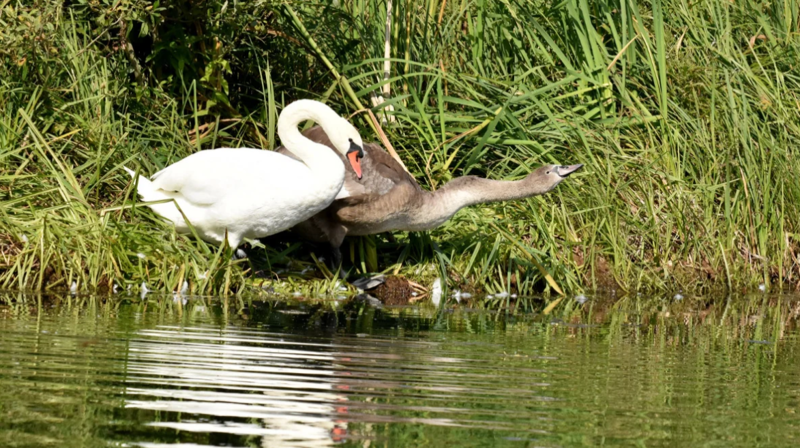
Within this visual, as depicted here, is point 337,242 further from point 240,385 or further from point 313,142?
point 240,385

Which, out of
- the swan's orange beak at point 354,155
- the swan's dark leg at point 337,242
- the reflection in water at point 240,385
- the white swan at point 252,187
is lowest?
the reflection in water at point 240,385

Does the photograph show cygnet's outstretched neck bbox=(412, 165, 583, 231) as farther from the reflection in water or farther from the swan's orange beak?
the reflection in water

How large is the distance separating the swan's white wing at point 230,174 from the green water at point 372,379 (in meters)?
0.83

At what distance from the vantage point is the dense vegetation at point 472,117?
798 centimetres

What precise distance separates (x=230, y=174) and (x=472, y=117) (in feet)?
8.49

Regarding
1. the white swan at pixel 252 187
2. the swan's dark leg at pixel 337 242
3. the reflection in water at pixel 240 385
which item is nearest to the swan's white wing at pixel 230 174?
the white swan at pixel 252 187

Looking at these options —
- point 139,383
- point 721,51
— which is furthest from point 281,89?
point 139,383

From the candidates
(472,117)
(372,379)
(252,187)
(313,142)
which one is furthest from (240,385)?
(472,117)

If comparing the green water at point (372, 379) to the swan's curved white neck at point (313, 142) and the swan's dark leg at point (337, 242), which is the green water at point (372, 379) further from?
the swan's dark leg at point (337, 242)

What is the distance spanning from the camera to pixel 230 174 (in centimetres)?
722

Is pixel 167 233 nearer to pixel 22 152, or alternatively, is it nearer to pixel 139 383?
pixel 22 152

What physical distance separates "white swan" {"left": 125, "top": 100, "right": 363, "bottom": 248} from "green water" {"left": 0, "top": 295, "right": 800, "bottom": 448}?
744mm

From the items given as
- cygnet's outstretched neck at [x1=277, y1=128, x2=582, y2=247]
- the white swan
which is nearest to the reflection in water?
the white swan

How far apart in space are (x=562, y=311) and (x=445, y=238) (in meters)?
1.51
